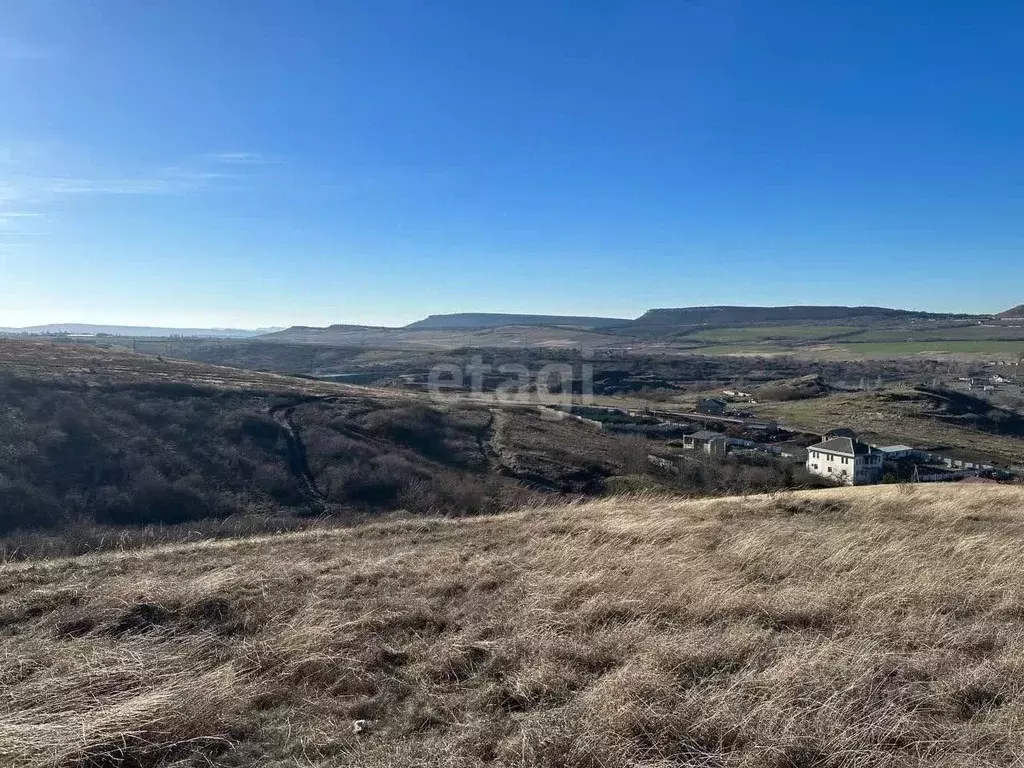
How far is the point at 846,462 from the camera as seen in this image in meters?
38.4

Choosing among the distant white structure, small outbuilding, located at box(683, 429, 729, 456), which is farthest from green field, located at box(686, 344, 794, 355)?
the distant white structure

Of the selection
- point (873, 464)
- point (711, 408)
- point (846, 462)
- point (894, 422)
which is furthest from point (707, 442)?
point (894, 422)

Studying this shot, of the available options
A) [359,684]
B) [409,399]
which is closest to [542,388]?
[409,399]

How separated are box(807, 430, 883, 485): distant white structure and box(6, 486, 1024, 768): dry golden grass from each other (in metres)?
33.5

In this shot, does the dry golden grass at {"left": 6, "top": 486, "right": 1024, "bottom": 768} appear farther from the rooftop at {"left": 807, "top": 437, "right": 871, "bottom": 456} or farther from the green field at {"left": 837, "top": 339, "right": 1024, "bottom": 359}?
the green field at {"left": 837, "top": 339, "right": 1024, "bottom": 359}

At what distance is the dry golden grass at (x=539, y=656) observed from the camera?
317 centimetres

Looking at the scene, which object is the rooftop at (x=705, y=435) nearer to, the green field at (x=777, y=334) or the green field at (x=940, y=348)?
the green field at (x=940, y=348)

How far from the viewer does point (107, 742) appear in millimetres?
3172

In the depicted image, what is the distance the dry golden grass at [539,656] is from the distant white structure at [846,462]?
3352cm

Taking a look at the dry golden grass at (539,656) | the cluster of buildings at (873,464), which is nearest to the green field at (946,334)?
the cluster of buildings at (873,464)

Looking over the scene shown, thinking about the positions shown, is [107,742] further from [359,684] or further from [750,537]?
[750,537]

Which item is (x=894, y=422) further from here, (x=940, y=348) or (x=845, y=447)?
(x=940, y=348)

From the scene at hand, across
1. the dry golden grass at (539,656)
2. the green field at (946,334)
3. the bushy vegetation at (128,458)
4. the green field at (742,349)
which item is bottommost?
the bushy vegetation at (128,458)

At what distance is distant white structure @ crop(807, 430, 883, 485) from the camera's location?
37.2 metres
